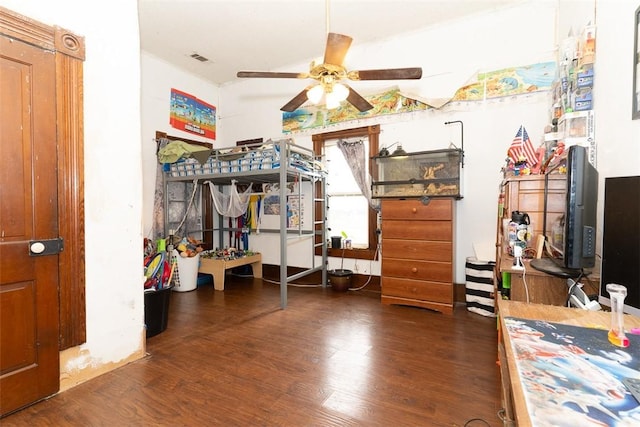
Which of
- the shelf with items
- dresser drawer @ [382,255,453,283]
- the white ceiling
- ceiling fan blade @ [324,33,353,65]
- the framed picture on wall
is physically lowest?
dresser drawer @ [382,255,453,283]

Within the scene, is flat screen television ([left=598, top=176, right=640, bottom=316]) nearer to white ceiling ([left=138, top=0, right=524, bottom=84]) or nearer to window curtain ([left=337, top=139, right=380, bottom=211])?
white ceiling ([left=138, top=0, right=524, bottom=84])

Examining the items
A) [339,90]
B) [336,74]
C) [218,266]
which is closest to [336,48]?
[336,74]

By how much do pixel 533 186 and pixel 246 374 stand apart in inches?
91.9

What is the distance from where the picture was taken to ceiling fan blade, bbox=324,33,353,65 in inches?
78.6

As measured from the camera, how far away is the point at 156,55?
13.7 ft

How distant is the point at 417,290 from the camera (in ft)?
10.3

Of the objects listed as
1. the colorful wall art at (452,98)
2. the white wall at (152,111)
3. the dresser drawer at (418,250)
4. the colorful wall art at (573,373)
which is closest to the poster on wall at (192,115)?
the white wall at (152,111)

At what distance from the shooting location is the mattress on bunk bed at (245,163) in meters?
3.46

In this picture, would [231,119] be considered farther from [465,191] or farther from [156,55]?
[465,191]

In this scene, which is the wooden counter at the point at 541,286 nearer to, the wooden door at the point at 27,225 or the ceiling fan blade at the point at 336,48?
the ceiling fan blade at the point at 336,48

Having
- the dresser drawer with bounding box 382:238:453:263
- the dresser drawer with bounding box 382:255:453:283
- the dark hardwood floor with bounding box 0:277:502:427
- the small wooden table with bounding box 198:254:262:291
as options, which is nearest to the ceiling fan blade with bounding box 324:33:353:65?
the dresser drawer with bounding box 382:238:453:263

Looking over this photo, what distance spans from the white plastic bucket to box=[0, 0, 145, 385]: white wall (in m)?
1.80

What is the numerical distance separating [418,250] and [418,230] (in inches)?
8.0

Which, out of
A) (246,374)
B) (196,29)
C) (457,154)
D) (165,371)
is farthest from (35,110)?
(457,154)
